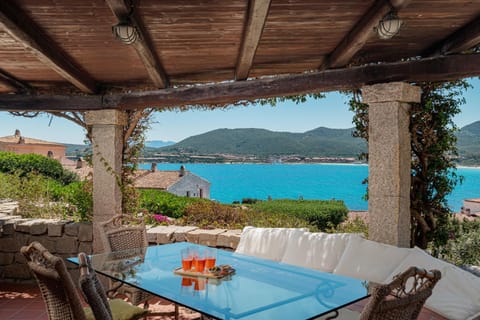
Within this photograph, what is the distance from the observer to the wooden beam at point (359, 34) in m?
2.66

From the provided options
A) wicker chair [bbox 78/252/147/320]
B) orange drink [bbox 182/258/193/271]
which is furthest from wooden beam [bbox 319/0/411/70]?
wicker chair [bbox 78/252/147/320]

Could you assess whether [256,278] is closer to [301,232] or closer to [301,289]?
[301,289]

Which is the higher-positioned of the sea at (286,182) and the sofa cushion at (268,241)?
the sofa cushion at (268,241)

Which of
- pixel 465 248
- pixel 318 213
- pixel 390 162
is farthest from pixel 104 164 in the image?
pixel 318 213

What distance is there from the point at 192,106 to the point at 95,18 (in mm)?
2072

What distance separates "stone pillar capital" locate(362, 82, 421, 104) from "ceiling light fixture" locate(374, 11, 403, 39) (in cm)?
87

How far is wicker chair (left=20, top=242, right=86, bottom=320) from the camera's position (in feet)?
6.53

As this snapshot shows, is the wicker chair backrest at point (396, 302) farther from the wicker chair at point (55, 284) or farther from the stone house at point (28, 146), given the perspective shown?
the stone house at point (28, 146)

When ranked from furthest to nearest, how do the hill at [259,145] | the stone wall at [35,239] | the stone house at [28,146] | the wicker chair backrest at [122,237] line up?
the hill at [259,145] < the stone house at [28,146] < the stone wall at [35,239] < the wicker chair backrest at [122,237]

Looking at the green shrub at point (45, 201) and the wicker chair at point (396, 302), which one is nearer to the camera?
the wicker chair at point (396, 302)

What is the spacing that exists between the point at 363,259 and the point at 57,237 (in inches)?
147

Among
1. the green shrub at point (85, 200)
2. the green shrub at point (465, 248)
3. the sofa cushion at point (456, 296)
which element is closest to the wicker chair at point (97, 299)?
Result: the sofa cushion at point (456, 296)

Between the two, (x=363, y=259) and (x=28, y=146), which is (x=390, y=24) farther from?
(x=28, y=146)

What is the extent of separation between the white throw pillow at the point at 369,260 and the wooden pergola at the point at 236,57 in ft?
0.64
